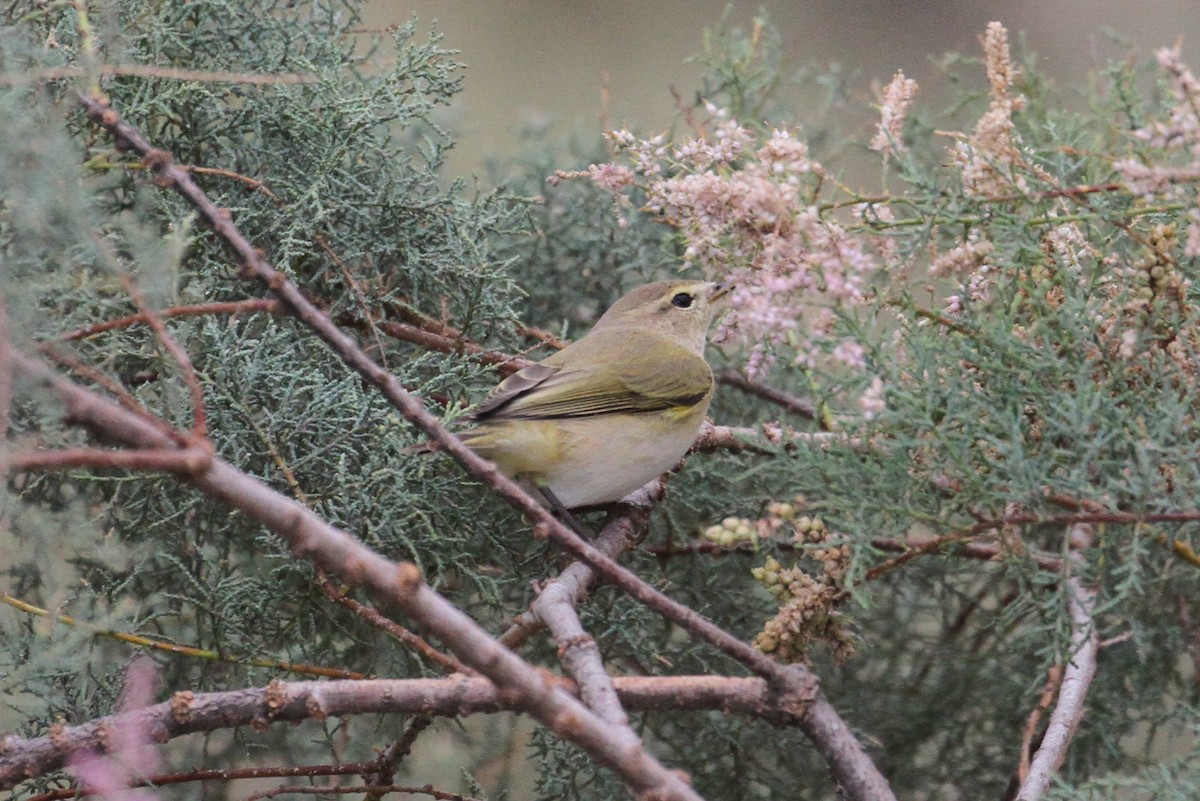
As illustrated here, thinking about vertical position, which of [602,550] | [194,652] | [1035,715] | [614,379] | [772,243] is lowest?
[1035,715]

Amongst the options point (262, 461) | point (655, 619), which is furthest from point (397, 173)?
point (655, 619)

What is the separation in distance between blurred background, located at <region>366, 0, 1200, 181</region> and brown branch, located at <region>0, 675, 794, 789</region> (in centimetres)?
271

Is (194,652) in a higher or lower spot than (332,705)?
higher

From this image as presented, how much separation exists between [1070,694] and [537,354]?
52.2 inches

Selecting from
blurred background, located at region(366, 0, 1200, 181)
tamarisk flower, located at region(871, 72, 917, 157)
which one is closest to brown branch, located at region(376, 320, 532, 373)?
tamarisk flower, located at region(871, 72, 917, 157)

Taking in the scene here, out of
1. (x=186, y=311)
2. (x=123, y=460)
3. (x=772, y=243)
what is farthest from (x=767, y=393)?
(x=123, y=460)

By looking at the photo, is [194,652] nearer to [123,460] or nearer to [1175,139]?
[123,460]

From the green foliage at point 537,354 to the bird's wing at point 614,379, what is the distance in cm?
14

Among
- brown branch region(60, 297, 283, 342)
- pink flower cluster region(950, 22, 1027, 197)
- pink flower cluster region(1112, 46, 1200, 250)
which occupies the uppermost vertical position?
pink flower cluster region(950, 22, 1027, 197)

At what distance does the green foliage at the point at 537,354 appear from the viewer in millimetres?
1496

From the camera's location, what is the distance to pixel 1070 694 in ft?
5.99

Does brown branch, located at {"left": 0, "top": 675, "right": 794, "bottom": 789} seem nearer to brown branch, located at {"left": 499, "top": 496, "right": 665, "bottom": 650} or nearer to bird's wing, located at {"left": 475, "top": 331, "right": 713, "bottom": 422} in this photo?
brown branch, located at {"left": 499, "top": 496, "right": 665, "bottom": 650}

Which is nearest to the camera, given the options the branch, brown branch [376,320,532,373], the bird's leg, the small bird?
the branch

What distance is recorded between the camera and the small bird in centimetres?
244
